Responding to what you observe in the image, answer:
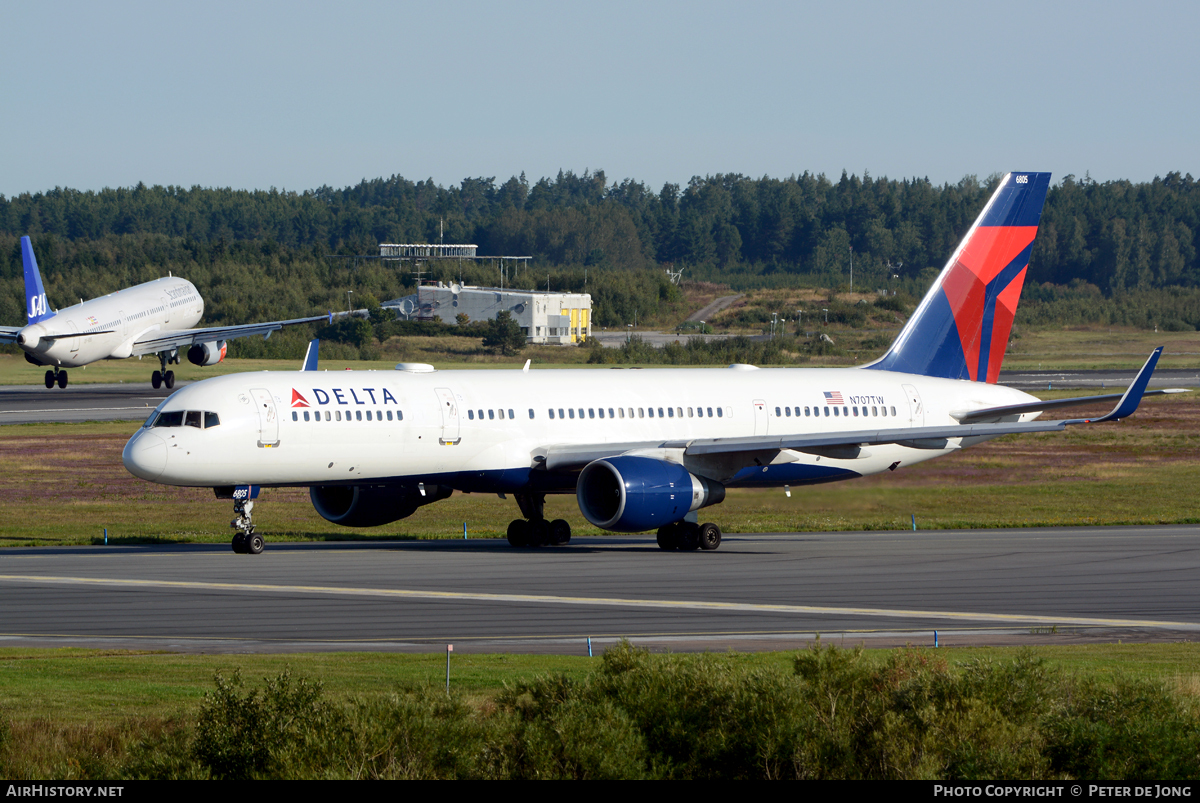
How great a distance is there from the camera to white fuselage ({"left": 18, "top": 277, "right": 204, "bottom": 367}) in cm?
9169

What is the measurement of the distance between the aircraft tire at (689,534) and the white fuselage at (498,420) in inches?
58.5

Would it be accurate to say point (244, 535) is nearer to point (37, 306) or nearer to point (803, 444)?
point (803, 444)

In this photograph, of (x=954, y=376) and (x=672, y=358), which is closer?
(x=954, y=376)

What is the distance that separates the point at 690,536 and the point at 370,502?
893 centimetres

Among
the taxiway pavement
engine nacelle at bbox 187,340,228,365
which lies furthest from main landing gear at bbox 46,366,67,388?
the taxiway pavement

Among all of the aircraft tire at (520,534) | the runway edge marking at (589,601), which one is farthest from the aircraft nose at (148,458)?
the aircraft tire at (520,534)

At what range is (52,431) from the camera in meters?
80.9

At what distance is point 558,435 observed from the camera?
40.5 metres

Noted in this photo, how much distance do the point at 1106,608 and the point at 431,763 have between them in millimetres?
18300

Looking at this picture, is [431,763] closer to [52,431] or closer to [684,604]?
[684,604]

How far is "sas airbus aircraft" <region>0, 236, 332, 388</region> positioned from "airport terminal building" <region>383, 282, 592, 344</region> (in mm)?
64799

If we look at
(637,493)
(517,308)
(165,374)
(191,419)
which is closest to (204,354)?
(165,374)

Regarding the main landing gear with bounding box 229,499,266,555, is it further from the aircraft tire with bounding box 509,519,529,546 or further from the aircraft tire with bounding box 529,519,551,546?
the aircraft tire with bounding box 529,519,551,546

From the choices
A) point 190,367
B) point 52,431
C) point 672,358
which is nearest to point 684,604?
point 52,431
